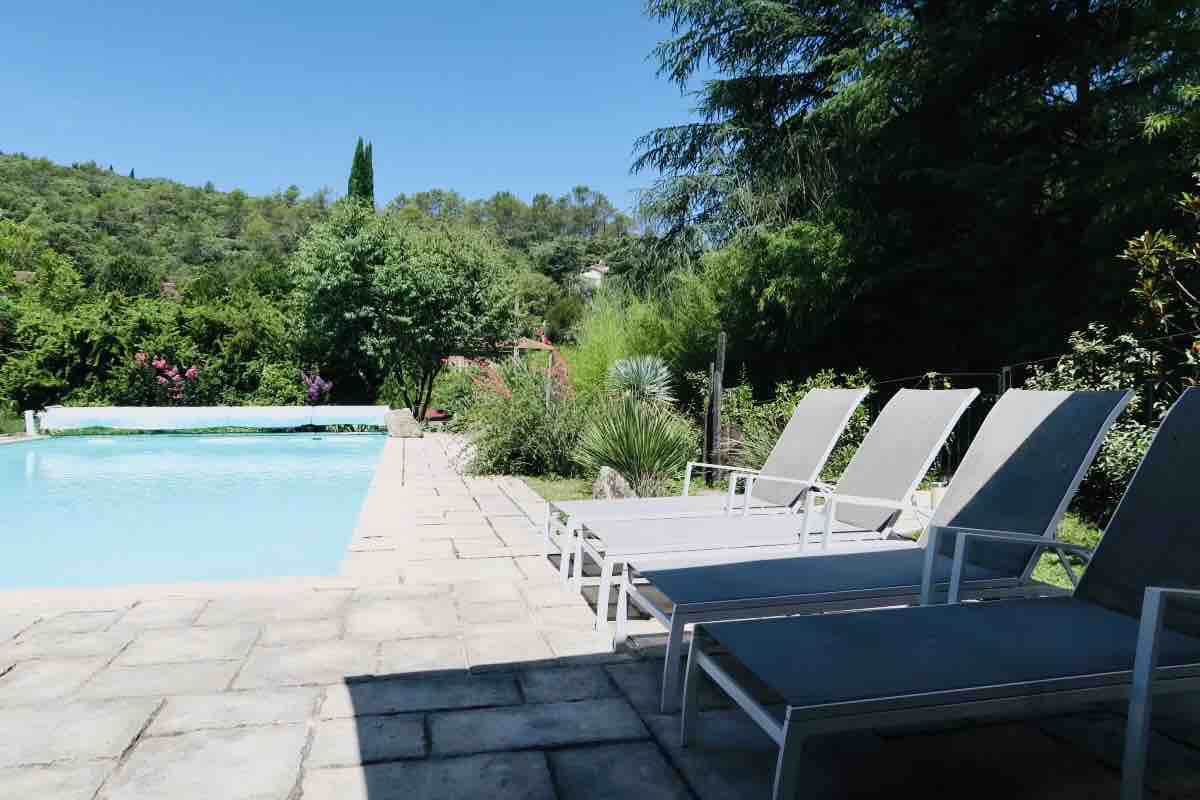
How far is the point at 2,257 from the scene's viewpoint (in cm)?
2241

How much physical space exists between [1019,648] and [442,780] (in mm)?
1454

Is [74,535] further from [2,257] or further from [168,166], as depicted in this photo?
[168,166]

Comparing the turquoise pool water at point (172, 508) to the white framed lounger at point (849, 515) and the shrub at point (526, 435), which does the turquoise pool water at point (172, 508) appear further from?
the white framed lounger at point (849, 515)

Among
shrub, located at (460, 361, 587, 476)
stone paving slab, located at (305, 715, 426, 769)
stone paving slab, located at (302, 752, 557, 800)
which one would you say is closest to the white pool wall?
shrub, located at (460, 361, 587, 476)

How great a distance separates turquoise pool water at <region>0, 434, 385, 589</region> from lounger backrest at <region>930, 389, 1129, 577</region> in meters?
3.94

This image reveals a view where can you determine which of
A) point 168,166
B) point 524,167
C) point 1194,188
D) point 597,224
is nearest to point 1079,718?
point 1194,188

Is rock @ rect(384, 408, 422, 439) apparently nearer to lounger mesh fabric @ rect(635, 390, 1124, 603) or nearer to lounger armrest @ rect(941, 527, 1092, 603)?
lounger mesh fabric @ rect(635, 390, 1124, 603)

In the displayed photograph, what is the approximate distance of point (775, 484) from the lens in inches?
176

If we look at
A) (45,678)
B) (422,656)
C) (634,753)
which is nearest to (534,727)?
(634,753)

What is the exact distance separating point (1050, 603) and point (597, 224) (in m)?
55.2

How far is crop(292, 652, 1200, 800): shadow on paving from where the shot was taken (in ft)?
6.51

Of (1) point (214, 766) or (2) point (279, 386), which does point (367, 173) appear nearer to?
(2) point (279, 386)

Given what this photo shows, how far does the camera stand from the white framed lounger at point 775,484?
161 inches

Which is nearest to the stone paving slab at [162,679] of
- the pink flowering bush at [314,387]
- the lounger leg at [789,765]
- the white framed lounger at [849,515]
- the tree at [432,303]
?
the white framed lounger at [849,515]
